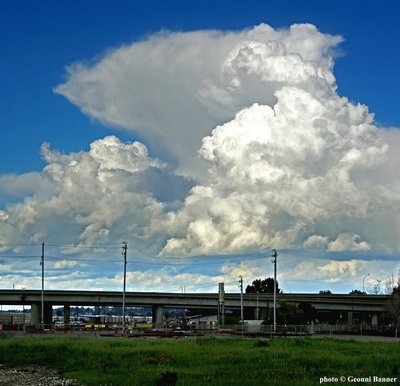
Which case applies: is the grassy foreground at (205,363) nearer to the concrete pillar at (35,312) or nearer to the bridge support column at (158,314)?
the concrete pillar at (35,312)

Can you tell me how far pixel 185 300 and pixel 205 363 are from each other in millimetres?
117601

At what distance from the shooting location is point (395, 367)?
32094 millimetres

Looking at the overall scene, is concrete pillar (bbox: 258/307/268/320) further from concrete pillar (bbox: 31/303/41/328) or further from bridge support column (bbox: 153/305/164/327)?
concrete pillar (bbox: 31/303/41/328)

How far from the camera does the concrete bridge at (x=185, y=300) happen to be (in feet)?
479

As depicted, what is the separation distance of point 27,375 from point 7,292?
392 ft

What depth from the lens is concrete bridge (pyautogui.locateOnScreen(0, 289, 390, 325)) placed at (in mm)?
146125

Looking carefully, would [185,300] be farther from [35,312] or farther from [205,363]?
[205,363]

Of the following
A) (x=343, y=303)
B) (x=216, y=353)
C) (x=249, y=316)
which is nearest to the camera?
(x=216, y=353)

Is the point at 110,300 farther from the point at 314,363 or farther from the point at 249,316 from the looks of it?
the point at 314,363

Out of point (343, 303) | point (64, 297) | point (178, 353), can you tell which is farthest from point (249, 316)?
point (178, 353)

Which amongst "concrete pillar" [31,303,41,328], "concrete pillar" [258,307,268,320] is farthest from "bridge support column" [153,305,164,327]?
"concrete pillar" [31,303,41,328]

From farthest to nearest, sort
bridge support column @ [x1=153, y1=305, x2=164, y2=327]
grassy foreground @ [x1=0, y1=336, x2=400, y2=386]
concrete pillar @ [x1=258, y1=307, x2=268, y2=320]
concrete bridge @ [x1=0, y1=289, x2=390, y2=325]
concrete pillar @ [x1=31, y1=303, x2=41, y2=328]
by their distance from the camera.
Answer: concrete pillar @ [x1=258, y1=307, x2=268, y2=320], bridge support column @ [x1=153, y1=305, x2=164, y2=327], concrete pillar @ [x1=31, y1=303, x2=41, y2=328], concrete bridge @ [x1=0, y1=289, x2=390, y2=325], grassy foreground @ [x1=0, y1=336, x2=400, y2=386]

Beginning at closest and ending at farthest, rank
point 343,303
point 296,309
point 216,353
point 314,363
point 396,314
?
1. point 314,363
2. point 216,353
3. point 396,314
4. point 296,309
5. point 343,303

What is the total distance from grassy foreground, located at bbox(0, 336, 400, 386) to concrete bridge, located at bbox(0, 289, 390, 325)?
101480 millimetres
